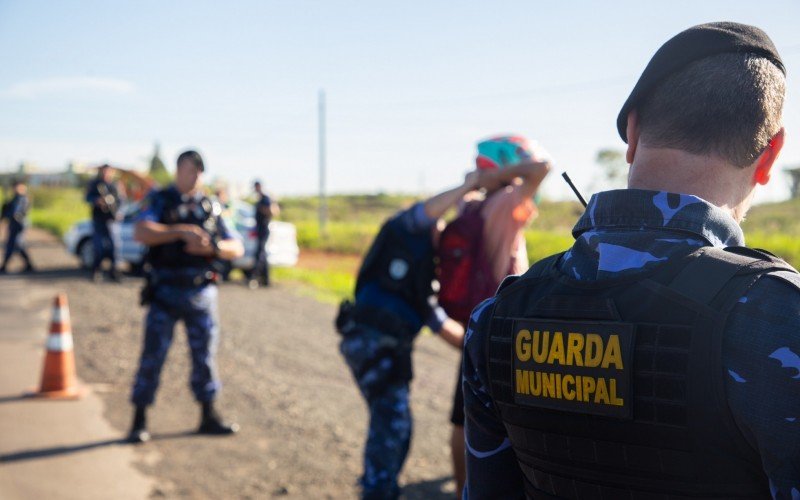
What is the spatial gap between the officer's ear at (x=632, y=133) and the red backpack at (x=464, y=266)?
5.83 ft

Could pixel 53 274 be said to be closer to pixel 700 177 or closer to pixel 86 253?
pixel 86 253

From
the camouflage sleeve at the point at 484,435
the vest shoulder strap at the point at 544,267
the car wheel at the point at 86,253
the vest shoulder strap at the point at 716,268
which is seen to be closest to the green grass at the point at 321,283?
the car wheel at the point at 86,253

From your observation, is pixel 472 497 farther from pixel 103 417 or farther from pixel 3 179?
pixel 3 179

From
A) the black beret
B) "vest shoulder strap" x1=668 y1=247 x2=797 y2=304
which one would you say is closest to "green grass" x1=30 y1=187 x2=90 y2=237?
the black beret

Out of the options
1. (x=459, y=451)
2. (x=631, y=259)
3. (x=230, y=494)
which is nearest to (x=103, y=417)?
(x=230, y=494)

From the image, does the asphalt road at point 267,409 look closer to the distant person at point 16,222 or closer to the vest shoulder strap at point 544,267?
the vest shoulder strap at point 544,267

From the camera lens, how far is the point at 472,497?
165cm

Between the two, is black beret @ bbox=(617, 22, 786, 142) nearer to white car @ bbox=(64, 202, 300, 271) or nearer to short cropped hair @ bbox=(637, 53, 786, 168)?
short cropped hair @ bbox=(637, 53, 786, 168)

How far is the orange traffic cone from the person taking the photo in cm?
613

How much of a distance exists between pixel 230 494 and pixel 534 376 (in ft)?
11.0

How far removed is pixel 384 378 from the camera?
3318mm

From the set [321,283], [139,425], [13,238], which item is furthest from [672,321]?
[13,238]

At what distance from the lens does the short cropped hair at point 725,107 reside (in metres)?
1.28

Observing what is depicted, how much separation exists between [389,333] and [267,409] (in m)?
2.91
